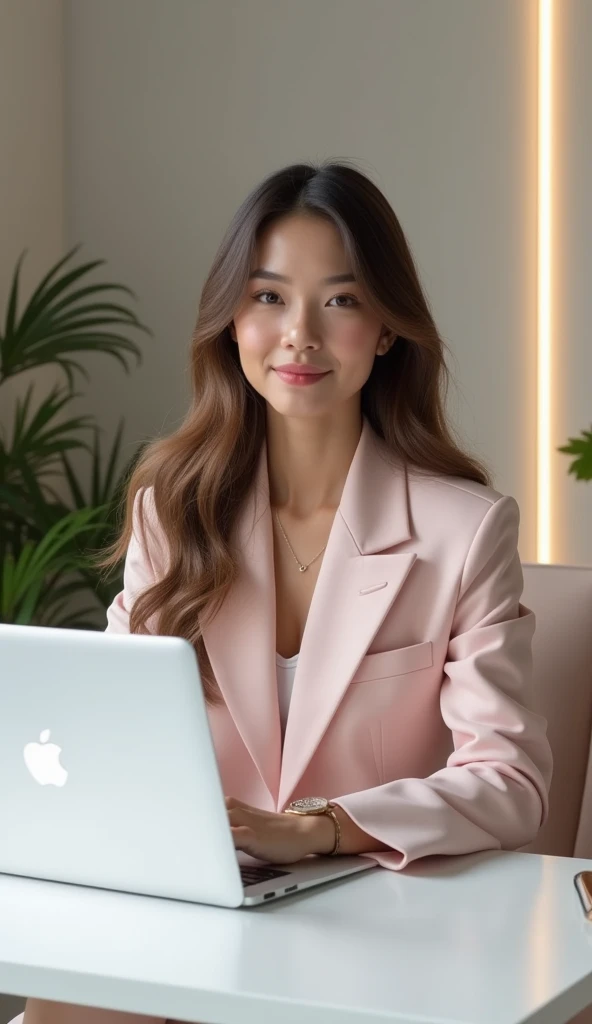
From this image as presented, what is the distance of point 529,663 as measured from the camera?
182 cm

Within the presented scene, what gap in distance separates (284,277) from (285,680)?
58 cm

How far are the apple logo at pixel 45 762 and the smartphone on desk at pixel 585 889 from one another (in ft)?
1.68

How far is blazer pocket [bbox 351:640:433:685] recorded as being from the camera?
1864mm

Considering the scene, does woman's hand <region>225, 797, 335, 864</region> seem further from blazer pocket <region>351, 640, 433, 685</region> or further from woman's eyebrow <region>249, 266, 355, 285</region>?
woman's eyebrow <region>249, 266, 355, 285</region>

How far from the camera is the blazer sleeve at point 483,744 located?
5.00 ft

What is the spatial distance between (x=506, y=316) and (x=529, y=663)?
219cm

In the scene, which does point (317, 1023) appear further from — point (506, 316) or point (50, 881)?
point (506, 316)

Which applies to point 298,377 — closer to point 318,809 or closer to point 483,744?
point 483,744

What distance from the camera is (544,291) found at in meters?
3.84

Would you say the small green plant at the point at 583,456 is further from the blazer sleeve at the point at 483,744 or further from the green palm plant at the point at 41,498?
the green palm plant at the point at 41,498

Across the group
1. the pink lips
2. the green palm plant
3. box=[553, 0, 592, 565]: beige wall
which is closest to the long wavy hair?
the pink lips

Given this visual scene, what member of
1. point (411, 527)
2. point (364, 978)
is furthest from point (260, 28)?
point (364, 978)

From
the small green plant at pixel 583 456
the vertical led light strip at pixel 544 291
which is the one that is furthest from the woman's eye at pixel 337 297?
the vertical led light strip at pixel 544 291

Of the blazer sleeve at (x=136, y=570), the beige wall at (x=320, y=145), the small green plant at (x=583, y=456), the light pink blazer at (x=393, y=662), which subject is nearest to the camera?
the small green plant at (x=583, y=456)
